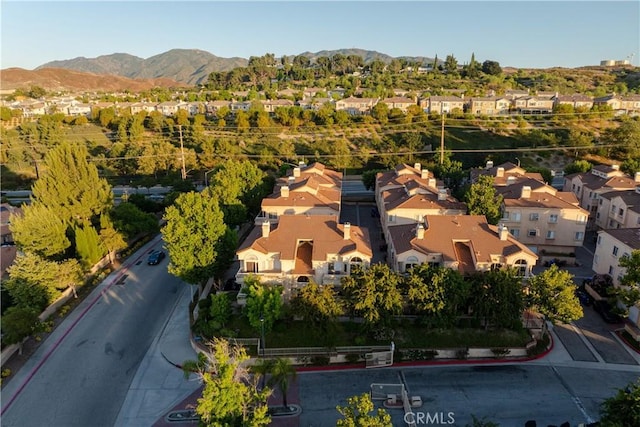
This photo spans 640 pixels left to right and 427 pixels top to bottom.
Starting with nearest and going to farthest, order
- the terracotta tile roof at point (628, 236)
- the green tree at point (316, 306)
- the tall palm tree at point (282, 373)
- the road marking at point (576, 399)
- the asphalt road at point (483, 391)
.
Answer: the tall palm tree at point (282, 373)
the road marking at point (576, 399)
the asphalt road at point (483, 391)
the green tree at point (316, 306)
the terracotta tile roof at point (628, 236)

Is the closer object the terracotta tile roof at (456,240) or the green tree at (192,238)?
the green tree at (192,238)

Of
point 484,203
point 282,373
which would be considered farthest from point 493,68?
point 282,373

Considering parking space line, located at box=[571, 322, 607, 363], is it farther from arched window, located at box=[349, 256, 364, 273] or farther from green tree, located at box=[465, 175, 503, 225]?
arched window, located at box=[349, 256, 364, 273]

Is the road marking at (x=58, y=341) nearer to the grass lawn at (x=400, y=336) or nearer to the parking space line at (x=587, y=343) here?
the grass lawn at (x=400, y=336)

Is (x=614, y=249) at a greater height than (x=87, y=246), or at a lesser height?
greater

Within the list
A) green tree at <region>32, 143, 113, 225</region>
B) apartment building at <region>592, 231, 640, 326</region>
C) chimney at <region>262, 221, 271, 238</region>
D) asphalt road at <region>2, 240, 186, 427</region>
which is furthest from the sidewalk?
apartment building at <region>592, 231, 640, 326</region>

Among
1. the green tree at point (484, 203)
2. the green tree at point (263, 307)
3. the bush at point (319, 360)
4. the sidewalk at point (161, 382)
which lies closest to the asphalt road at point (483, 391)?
the bush at point (319, 360)

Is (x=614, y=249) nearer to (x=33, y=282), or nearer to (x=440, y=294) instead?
(x=440, y=294)
